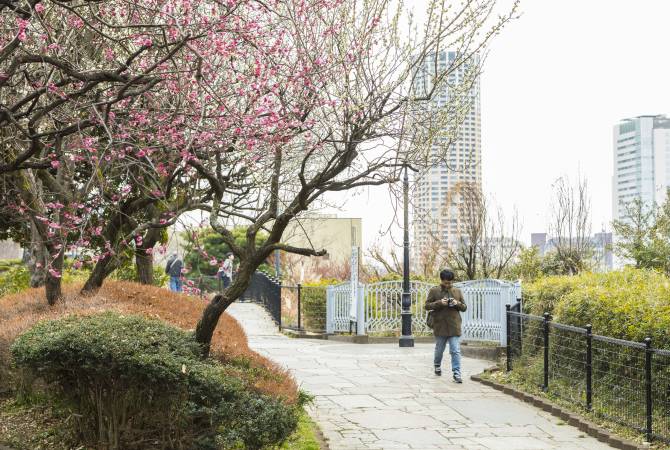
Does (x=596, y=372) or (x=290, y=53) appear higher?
(x=290, y=53)

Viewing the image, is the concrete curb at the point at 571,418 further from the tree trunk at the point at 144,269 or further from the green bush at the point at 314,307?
the green bush at the point at 314,307

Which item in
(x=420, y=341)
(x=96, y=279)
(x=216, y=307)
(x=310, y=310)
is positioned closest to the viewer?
(x=216, y=307)

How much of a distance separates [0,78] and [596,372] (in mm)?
7516

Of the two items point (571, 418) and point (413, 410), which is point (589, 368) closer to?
point (571, 418)

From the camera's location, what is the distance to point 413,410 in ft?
34.7

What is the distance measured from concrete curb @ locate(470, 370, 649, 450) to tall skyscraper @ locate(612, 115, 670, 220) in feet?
342

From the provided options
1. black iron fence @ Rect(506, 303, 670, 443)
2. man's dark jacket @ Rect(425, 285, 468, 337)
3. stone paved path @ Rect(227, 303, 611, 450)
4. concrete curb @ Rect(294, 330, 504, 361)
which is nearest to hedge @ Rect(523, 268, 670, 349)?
black iron fence @ Rect(506, 303, 670, 443)

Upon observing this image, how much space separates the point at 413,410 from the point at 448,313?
9.14 feet

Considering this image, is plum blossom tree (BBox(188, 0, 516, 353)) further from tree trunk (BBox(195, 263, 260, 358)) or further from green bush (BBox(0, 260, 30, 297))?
green bush (BBox(0, 260, 30, 297))

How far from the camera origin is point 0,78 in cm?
697

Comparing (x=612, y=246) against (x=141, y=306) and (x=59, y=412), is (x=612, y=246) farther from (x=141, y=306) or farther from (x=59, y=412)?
(x=59, y=412)

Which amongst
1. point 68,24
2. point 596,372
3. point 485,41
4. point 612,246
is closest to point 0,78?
point 68,24

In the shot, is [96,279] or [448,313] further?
[448,313]

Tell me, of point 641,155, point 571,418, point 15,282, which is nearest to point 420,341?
point 15,282
